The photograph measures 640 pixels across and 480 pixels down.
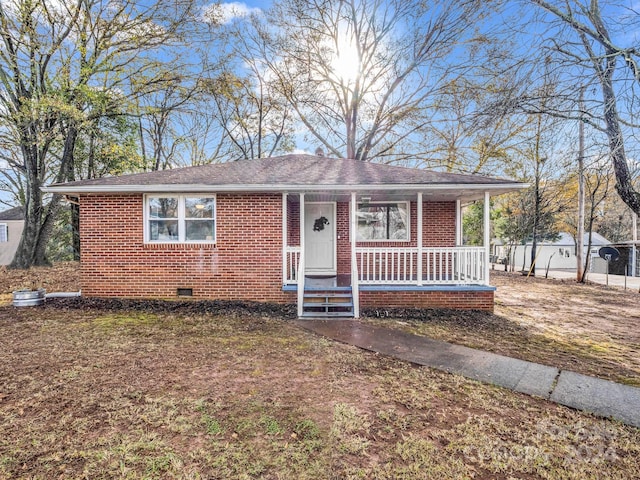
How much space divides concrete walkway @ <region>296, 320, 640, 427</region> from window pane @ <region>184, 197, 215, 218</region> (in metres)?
4.22

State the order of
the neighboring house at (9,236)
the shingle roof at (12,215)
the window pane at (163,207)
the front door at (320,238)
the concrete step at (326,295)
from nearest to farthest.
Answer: the concrete step at (326,295)
the window pane at (163,207)
the front door at (320,238)
the neighboring house at (9,236)
the shingle roof at (12,215)

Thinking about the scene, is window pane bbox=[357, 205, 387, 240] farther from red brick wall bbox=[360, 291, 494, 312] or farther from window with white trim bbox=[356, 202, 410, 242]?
red brick wall bbox=[360, 291, 494, 312]

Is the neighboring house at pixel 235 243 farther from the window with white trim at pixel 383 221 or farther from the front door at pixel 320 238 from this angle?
the window with white trim at pixel 383 221

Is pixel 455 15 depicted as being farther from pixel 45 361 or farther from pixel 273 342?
pixel 45 361

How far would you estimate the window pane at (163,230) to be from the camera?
8.20 m

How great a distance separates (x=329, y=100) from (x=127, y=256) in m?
14.8

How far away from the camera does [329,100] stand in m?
19.1

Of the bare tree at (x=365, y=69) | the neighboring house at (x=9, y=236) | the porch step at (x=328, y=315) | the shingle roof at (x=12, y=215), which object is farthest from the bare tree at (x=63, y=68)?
the shingle roof at (x=12, y=215)

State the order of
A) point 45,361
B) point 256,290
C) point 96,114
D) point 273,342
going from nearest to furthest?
point 45,361, point 273,342, point 256,290, point 96,114

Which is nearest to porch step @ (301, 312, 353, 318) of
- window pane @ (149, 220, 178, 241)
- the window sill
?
the window sill

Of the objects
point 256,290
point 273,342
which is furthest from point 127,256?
point 273,342

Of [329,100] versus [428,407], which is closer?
[428,407]

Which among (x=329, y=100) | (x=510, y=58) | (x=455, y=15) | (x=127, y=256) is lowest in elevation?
(x=127, y=256)

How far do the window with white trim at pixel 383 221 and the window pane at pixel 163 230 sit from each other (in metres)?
5.03
